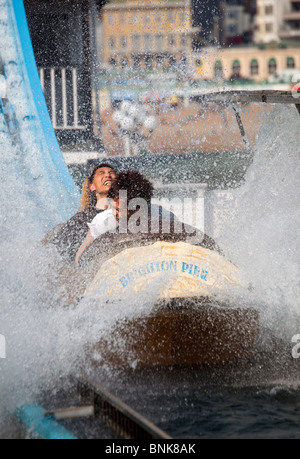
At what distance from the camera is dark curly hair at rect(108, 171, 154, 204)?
4.21 m

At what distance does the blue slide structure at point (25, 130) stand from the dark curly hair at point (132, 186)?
1.79 m

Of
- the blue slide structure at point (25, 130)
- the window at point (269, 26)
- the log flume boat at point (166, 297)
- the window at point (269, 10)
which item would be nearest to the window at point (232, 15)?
the window at point (269, 10)

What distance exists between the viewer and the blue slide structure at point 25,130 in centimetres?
623

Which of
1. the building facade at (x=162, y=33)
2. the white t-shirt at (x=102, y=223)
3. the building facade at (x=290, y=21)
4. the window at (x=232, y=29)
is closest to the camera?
the white t-shirt at (x=102, y=223)

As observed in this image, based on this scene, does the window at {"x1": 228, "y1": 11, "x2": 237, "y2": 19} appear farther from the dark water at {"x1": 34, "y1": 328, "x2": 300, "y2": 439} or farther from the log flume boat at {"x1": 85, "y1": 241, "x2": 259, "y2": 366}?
the dark water at {"x1": 34, "y1": 328, "x2": 300, "y2": 439}

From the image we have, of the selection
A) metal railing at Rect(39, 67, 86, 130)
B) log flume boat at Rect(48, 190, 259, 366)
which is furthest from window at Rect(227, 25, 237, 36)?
log flume boat at Rect(48, 190, 259, 366)

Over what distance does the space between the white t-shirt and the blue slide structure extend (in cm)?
195

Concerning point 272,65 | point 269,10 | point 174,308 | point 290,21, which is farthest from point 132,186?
point 269,10

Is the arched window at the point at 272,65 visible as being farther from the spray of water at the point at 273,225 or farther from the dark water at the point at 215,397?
the dark water at the point at 215,397

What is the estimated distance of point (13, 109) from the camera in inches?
258

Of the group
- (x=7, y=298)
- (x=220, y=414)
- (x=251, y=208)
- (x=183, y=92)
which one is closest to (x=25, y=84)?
(x=183, y=92)

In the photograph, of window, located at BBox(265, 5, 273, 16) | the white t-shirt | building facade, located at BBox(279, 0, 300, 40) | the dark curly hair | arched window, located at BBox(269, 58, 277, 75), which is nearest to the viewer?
the white t-shirt

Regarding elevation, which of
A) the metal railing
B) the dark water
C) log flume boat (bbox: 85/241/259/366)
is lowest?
the dark water

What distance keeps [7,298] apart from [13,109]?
3254mm
